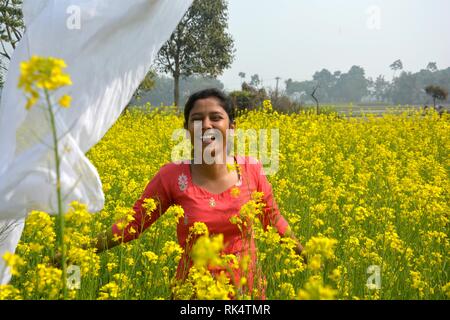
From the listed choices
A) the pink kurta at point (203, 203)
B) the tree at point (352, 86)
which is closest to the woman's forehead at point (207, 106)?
the pink kurta at point (203, 203)

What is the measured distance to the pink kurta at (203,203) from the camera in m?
2.30

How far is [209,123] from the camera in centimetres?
229

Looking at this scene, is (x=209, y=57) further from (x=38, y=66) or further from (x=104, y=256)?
(x=38, y=66)

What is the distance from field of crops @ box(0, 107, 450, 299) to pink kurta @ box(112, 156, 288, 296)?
0.32 feet

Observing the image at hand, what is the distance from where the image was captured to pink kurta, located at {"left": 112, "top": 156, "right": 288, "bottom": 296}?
2.30m

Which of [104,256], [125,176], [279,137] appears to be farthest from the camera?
[279,137]

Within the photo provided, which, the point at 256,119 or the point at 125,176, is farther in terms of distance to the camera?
the point at 256,119

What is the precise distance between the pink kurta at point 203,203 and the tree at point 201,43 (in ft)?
83.8

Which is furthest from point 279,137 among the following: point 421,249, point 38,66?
point 38,66

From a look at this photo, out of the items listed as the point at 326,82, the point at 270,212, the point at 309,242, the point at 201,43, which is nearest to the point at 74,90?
the point at 309,242

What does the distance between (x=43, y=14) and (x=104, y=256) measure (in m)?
1.58

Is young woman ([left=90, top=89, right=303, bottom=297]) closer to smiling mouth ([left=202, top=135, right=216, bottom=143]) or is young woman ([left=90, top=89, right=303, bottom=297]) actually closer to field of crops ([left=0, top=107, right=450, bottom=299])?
smiling mouth ([left=202, top=135, right=216, bottom=143])

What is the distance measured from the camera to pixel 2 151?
1750 millimetres

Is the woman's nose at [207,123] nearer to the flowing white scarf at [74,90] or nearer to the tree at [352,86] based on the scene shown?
the flowing white scarf at [74,90]
